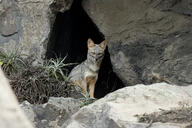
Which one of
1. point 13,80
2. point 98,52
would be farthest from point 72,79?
point 13,80

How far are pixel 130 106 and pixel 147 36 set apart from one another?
3.64 metres

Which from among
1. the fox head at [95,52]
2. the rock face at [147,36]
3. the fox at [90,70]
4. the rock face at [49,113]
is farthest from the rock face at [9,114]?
the fox head at [95,52]

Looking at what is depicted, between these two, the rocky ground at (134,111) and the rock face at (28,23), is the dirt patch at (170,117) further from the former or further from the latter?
the rock face at (28,23)

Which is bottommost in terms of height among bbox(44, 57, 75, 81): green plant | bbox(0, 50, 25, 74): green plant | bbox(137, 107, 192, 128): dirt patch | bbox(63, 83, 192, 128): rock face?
bbox(44, 57, 75, 81): green plant

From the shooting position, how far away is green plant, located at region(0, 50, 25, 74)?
7.09m

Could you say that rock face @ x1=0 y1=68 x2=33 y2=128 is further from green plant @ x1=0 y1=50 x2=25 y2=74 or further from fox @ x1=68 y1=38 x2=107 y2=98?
fox @ x1=68 y1=38 x2=107 y2=98

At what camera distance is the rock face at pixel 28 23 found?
24.0 ft

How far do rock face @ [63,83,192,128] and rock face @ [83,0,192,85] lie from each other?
8.07ft

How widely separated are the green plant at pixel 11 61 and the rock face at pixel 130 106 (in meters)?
3.48

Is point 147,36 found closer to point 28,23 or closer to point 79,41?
point 28,23

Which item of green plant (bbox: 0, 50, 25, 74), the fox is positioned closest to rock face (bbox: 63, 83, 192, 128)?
green plant (bbox: 0, 50, 25, 74)

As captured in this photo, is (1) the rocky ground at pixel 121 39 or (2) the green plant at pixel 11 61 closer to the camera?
(1) the rocky ground at pixel 121 39

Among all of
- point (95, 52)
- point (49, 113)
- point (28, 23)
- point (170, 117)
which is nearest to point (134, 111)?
point (170, 117)

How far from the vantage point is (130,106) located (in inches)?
147
